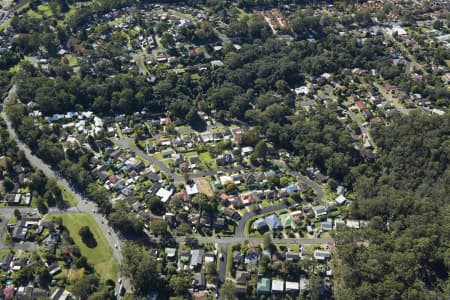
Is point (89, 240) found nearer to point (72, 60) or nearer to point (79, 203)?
point (79, 203)

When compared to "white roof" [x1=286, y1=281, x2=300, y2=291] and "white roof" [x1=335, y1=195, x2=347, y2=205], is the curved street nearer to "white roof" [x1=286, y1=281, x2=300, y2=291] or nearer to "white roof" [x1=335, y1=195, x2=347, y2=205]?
"white roof" [x1=335, y1=195, x2=347, y2=205]

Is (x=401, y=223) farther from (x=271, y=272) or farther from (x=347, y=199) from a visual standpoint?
(x=271, y=272)

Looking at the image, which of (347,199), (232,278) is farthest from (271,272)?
(347,199)

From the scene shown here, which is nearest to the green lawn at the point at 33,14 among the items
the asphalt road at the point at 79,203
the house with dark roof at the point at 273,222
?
the asphalt road at the point at 79,203

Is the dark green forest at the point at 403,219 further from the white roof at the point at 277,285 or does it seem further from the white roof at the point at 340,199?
the white roof at the point at 277,285

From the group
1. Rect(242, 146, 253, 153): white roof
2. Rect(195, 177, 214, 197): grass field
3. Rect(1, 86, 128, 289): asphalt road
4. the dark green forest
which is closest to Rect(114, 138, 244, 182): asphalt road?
Rect(195, 177, 214, 197): grass field
